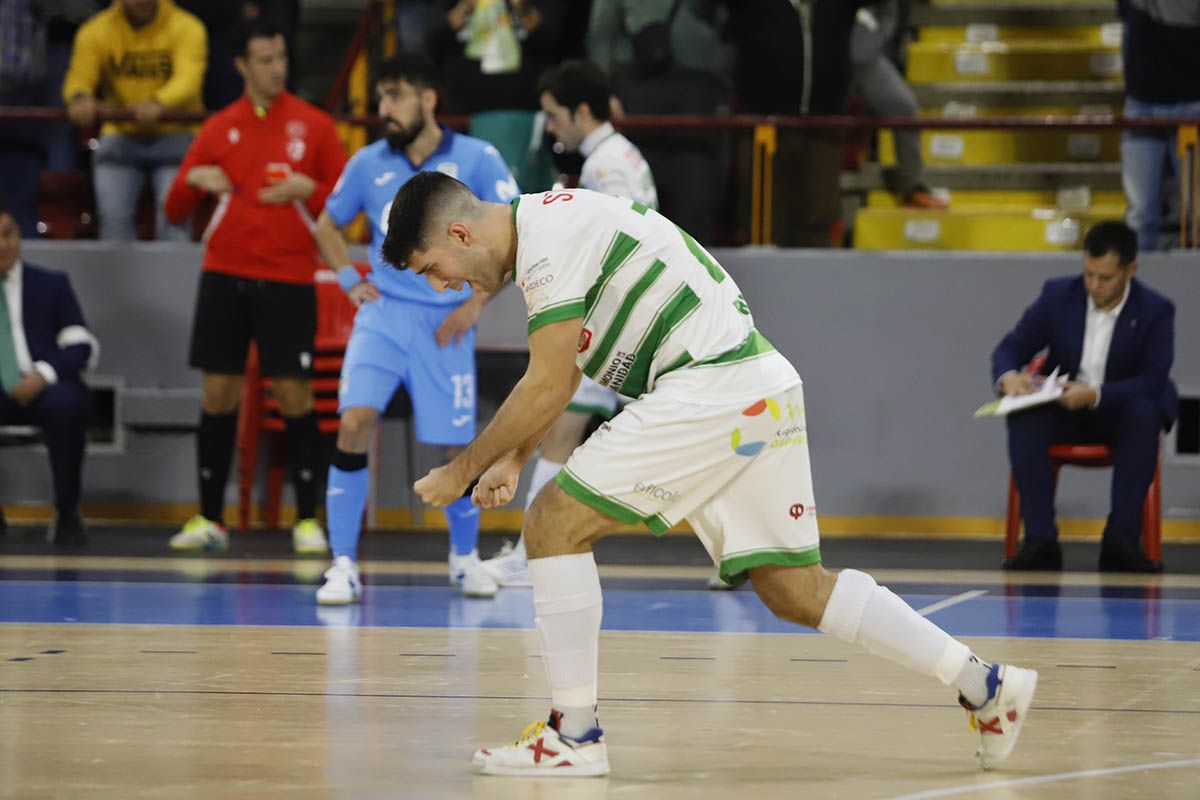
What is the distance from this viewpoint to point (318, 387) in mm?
10773

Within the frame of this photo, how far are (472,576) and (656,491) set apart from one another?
3.64 meters

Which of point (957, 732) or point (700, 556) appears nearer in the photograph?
point (957, 732)

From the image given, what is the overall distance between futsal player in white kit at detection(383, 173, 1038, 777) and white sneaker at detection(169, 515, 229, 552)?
5.58m

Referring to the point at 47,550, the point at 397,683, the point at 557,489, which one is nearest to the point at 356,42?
the point at 47,550

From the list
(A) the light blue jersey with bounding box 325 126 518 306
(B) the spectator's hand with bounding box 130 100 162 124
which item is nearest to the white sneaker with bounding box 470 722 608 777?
(A) the light blue jersey with bounding box 325 126 518 306

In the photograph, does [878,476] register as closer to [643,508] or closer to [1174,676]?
[1174,676]

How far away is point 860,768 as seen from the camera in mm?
4320

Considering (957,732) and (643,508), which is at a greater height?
(643,508)

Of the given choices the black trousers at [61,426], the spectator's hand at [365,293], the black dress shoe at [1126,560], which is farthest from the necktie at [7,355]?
the black dress shoe at [1126,560]

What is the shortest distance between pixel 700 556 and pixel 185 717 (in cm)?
518

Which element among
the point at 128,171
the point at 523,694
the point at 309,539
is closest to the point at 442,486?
the point at 523,694

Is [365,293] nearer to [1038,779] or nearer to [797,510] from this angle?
[797,510]

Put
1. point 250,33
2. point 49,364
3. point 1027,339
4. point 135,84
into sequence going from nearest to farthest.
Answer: point 250,33 → point 1027,339 → point 49,364 → point 135,84

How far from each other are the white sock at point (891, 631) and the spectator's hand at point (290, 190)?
566cm
